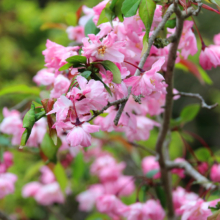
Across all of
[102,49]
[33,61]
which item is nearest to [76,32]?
[102,49]

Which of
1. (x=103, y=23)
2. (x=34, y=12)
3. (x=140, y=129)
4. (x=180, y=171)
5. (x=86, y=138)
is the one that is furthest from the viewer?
(x=34, y=12)

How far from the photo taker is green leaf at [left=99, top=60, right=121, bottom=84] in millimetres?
462

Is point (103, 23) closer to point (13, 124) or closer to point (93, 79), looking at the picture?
point (93, 79)

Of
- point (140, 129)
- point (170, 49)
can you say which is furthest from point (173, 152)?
point (170, 49)

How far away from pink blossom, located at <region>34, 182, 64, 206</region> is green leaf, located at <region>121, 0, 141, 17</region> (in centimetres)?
111

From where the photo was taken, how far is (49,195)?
4.58ft

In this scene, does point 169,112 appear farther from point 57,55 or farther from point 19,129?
point 19,129

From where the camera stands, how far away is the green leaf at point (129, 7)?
49 centimetres

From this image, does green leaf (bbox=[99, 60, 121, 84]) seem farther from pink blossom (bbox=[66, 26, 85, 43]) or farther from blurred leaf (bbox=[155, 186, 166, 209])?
blurred leaf (bbox=[155, 186, 166, 209])

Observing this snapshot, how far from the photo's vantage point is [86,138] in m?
0.45

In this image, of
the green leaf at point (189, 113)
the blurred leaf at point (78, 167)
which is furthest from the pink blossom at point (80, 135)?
the blurred leaf at point (78, 167)

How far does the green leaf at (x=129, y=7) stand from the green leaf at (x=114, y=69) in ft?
0.29

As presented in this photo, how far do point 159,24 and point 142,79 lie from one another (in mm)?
111

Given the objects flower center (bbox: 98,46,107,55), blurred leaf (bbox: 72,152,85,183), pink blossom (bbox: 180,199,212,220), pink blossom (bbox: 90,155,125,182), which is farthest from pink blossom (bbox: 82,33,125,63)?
pink blossom (bbox: 90,155,125,182)
